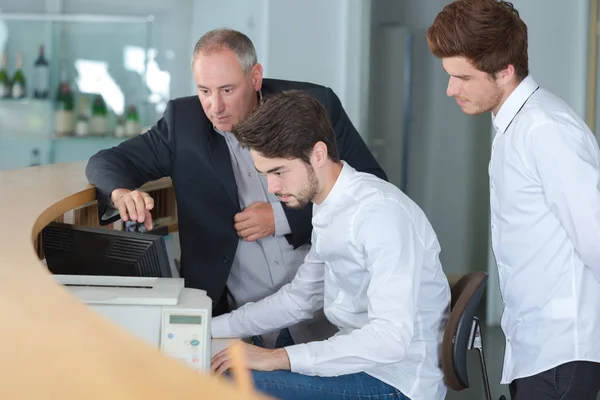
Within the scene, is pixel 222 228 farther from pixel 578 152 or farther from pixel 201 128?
pixel 578 152

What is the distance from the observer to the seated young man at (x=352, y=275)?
1922mm

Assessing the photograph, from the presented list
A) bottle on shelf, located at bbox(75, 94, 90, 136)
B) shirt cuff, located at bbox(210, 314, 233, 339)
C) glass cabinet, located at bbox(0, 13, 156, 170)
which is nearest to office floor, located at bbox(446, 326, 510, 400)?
shirt cuff, located at bbox(210, 314, 233, 339)

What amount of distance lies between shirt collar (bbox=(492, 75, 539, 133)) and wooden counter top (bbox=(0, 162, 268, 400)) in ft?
3.57

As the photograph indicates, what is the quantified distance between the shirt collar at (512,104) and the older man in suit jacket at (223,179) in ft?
2.70

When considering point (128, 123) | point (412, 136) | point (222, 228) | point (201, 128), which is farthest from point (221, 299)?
point (412, 136)

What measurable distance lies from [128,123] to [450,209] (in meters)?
2.43

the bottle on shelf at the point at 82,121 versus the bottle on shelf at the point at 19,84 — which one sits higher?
the bottle on shelf at the point at 19,84

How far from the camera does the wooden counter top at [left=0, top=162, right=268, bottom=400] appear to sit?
0.76 metres

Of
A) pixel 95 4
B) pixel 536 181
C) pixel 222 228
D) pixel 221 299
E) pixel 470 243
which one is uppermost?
pixel 95 4

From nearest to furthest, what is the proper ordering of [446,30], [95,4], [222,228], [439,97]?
1. [446,30]
2. [222,228]
3. [95,4]
4. [439,97]

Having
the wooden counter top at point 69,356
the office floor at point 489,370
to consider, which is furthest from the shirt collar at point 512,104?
the office floor at point 489,370

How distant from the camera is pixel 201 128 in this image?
2.77 m

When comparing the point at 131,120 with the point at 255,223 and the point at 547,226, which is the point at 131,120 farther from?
the point at 547,226

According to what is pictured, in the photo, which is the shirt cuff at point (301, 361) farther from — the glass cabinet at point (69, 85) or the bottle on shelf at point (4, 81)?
the bottle on shelf at point (4, 81)
